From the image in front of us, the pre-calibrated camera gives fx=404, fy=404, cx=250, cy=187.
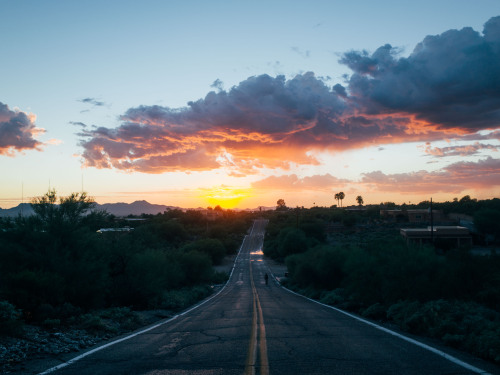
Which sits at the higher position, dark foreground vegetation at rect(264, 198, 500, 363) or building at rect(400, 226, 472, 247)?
dark foreground vegetation at rect(264, 198, 500, 363)

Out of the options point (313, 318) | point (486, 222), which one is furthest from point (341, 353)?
point (486, 222)

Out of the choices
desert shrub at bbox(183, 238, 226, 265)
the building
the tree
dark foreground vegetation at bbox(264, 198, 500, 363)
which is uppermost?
the tree

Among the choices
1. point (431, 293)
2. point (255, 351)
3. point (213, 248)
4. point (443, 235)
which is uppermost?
point (255, 351)

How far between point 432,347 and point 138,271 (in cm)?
1734

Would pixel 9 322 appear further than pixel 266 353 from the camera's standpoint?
Yes

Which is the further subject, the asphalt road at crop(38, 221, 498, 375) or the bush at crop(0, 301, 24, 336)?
the bush at crop(0, 301, 24, 336)

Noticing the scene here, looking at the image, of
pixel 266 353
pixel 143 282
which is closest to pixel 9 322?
pixel 266 353

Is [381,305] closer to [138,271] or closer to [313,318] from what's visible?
[313,318]

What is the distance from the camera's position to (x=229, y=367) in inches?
295

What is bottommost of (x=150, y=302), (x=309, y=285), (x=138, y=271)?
(x=309, y=285)

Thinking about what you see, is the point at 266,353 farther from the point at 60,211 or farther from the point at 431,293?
the point at 60,211

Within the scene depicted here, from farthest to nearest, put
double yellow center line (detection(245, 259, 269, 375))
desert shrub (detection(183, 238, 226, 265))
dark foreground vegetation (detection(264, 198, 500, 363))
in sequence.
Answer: desert shrub (detection(183, 238, 226, 265))
dark foreground vegetation (detection(264, 198, 500, 363))
double yellow center line (detection(245, 259, 269, 375))

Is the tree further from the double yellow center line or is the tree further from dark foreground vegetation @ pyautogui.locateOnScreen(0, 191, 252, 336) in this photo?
the double yellow center line

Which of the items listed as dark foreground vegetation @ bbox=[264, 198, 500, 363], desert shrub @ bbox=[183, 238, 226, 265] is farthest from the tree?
desert shrub @ bbox=[183, 238, 226, 265]
